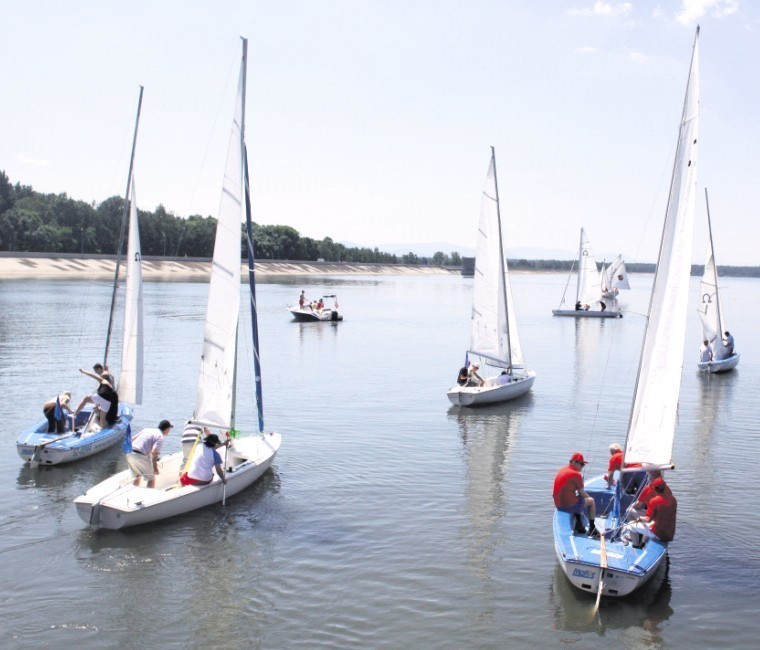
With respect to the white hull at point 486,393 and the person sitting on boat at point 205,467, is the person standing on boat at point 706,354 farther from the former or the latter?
the person sitting on boat at point 205,467

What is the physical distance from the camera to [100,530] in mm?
15695

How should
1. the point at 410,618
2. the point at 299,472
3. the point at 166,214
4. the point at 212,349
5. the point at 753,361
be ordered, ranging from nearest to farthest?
the point at 410,618 < the point at 212,349 < the point at 299,472 < the point at 753,361 < the point at 166,214

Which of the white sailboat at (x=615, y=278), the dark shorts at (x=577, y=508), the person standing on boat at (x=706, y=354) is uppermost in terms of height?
the white sailboat at (x=615, y=278)

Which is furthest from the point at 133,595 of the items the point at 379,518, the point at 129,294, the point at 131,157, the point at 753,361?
the point at 753,361

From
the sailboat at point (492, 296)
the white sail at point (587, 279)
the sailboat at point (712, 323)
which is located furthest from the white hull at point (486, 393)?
the white sail at point (587, 279)

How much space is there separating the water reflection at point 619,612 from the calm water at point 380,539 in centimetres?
4

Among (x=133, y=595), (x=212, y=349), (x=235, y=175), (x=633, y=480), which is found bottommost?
(x=133, y=595)

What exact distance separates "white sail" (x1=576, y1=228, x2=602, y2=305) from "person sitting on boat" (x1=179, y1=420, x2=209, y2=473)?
66.2 meters

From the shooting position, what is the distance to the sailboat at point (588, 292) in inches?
3098

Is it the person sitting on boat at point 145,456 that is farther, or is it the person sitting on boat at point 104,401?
the person sitting on boat at point 104,401

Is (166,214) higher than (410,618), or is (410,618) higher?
(166,214)

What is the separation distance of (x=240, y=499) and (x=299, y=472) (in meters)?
2.67

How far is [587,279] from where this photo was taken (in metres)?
81.4

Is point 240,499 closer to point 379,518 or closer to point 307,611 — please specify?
point 379,518
